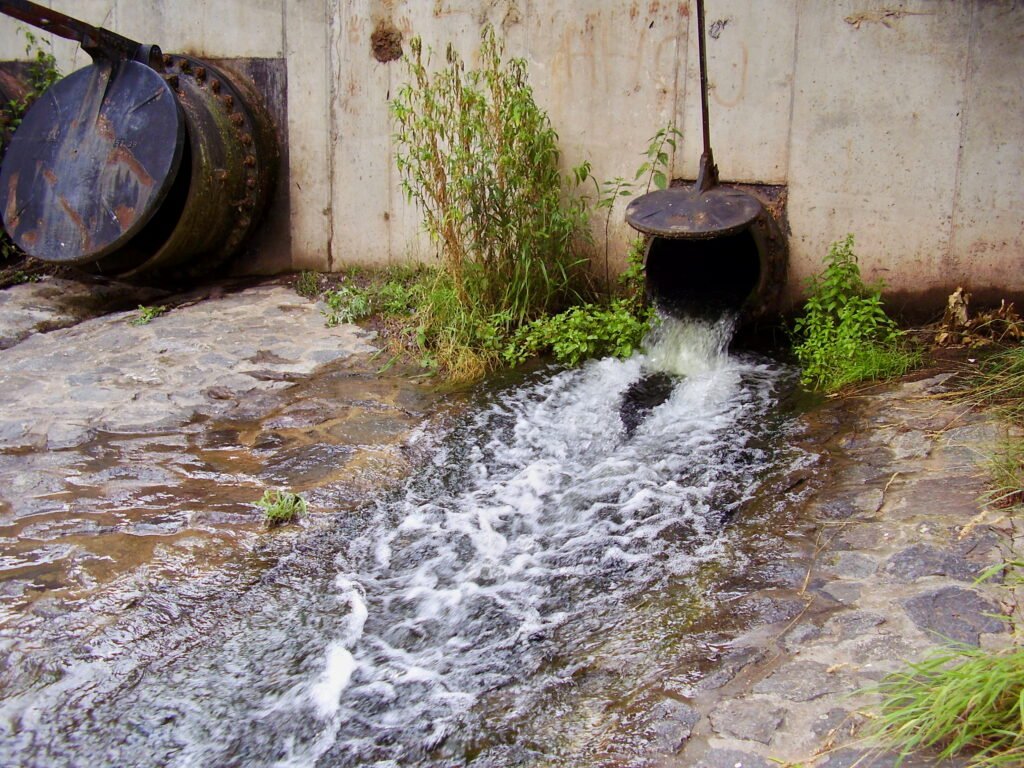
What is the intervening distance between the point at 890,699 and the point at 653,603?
1057 millimetres

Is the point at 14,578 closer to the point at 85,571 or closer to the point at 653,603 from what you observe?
the point at 85,571

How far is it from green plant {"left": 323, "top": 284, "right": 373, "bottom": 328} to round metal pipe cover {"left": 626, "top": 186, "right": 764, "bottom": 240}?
2124 millimetres

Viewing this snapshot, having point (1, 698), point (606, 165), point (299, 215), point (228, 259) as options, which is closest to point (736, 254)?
point (606, 165)

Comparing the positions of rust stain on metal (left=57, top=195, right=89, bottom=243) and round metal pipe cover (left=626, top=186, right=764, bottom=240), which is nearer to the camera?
round metal pipe cover (left=626, top=186, right=764, bottom=240)

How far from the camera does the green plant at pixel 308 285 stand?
23.1 ft

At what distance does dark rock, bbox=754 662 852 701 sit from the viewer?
8.21 feet

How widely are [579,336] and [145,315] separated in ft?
10.4

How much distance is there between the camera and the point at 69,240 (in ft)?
21.9

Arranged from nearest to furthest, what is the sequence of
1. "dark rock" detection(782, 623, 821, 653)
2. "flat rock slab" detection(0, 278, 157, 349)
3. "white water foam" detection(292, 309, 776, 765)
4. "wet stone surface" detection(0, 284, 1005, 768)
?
"wet stone surface" detection(0, 284, 1005, 768)
"dark rock" detection(782, 623, 821, 653)
"white water foam" detection(292, 309, 776, 765)
"flat rock slab" detection(0, 278, 157, 349)

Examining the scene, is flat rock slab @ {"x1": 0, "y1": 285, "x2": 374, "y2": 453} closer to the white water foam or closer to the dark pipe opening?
the white water foam

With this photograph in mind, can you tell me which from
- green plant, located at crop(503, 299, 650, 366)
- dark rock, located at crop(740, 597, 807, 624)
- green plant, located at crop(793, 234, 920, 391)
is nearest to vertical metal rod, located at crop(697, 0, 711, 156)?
green plant, located at crop(793, 234, 920, 391)

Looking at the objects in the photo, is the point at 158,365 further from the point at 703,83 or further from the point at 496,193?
the point at 703,83

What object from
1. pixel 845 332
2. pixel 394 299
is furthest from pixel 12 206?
pixel 845 332

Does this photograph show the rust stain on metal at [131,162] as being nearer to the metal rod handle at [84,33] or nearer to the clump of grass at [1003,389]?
the metal rod handle at [84,33]
